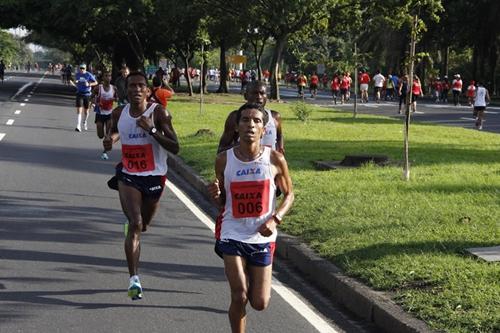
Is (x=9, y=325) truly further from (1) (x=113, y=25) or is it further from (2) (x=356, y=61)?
(1) (x=113, y=25)

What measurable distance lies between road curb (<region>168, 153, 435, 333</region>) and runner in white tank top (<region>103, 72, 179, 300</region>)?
66.0 inches

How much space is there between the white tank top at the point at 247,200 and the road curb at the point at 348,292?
1254mm

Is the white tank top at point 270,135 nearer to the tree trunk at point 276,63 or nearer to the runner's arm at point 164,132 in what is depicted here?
the runner's arm at point 164,132

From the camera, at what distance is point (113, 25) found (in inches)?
1784

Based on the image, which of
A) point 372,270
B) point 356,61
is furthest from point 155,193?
point 356,61

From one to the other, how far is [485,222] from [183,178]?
6910 mm

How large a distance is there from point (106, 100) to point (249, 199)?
1269cm

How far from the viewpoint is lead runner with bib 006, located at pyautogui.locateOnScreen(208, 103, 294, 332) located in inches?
205

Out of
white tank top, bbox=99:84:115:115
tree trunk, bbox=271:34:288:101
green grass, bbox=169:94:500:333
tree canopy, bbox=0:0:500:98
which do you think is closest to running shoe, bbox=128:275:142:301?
green grass, bbox=169:94:500:333

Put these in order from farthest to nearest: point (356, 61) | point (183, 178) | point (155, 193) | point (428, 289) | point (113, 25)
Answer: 1. point (113, 25)
2. point (356, 61)
3. point (183, 178)
4. point (155, 193)
5. point (428, 289)

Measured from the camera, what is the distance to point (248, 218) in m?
5.28

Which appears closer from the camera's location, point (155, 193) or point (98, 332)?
point (98, 332)

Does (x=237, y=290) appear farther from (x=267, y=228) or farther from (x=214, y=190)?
(x=214, y=190)

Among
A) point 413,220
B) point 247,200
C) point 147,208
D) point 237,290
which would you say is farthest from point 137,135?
point 413,220
